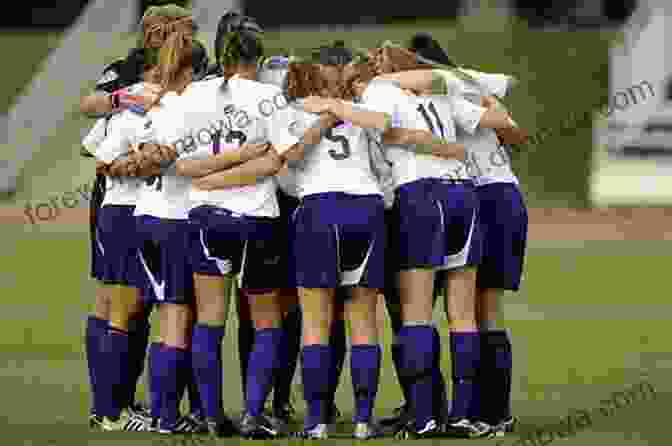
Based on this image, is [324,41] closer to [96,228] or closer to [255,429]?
[96,228]

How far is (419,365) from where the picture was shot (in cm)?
862

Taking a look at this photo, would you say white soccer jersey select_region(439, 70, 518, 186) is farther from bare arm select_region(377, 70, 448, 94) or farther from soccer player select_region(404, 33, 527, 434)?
bare arm select_region(377, 70, 448, 94)

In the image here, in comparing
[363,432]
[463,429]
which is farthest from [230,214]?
[463,429]

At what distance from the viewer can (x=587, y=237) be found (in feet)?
61.3

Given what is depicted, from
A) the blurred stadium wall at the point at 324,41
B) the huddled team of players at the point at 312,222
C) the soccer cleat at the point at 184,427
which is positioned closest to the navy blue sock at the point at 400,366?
the huddled team of players at the point at 312,222

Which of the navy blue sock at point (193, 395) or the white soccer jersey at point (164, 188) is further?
the navy blue sock at point (193, 395)

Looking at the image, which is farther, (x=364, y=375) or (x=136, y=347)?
(x=136, y=347)

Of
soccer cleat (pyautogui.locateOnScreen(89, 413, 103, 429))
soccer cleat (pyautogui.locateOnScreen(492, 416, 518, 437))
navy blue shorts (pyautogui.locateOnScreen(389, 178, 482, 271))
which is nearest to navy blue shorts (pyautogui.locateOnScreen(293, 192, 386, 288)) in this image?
navy blue shorts (pyautogui.locateOnScreen(389, 178, 482, 271))

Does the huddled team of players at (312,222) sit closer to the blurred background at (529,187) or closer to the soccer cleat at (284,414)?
the soccer cleat at (284,414)

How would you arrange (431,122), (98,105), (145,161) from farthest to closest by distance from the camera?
1. (98,105)
2. (145,161)
3. (431,122)

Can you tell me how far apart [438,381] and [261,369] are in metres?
0.92

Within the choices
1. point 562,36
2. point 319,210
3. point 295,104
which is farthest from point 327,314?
point 562,36

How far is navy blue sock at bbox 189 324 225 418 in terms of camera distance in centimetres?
870

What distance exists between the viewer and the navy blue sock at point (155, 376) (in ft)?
29.1
